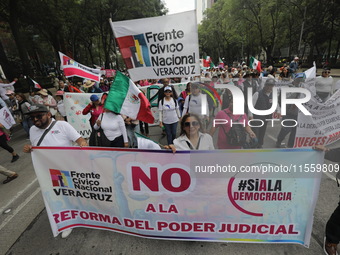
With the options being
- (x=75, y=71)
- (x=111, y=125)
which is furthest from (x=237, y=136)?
(x=75, y=71)

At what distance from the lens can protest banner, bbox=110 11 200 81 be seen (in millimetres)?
2795

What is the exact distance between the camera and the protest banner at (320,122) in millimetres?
2740

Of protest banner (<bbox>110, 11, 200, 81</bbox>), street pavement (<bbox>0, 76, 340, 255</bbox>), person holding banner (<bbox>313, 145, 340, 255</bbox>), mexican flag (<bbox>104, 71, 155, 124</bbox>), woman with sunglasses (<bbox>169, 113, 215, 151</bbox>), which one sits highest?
protest banner (<bbox>110, 11, 200, 81</bbox>)

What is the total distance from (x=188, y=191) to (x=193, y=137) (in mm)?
750

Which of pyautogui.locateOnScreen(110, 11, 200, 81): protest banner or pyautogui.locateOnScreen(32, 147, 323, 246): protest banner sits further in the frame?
pyautogui.locateOnScreen(110, 11, 200, 81): protest banner

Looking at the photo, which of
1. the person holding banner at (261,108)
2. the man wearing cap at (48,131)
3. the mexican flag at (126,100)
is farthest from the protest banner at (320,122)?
the man wearing cap at (48,131)

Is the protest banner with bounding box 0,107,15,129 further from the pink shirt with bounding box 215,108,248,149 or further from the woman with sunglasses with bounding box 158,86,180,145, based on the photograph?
the pink shirt with bounding box 215,108,248,149

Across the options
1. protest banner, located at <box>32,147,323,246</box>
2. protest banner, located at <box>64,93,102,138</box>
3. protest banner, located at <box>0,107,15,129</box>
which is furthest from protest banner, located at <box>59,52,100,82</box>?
protest banner, located at <box>32,147,323,246</box>

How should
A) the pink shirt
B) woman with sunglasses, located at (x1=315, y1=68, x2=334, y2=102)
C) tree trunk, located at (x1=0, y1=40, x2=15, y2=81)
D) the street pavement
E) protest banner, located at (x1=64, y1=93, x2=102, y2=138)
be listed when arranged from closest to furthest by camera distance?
1. the street pavement
2. the pink shirt
3. woman with sunglasses, located at (x1=315, y1=68, x2=334, y2=102)
4. protest banner, located at (x1=64, y1=93, x2=102, y2=138)
5. tree trunk, located at (x1=0, y1=40, x2=15, y2=81)

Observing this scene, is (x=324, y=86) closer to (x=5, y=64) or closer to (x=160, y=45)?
(x=160, y=45)

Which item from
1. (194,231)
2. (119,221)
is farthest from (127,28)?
(194,231)

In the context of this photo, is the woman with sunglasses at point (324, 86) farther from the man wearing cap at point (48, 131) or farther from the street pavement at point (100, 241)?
the man wearing cap at point (48, 131)

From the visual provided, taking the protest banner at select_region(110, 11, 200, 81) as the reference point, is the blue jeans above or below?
below

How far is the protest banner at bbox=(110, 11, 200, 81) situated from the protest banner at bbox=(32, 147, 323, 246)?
4.41 feet
